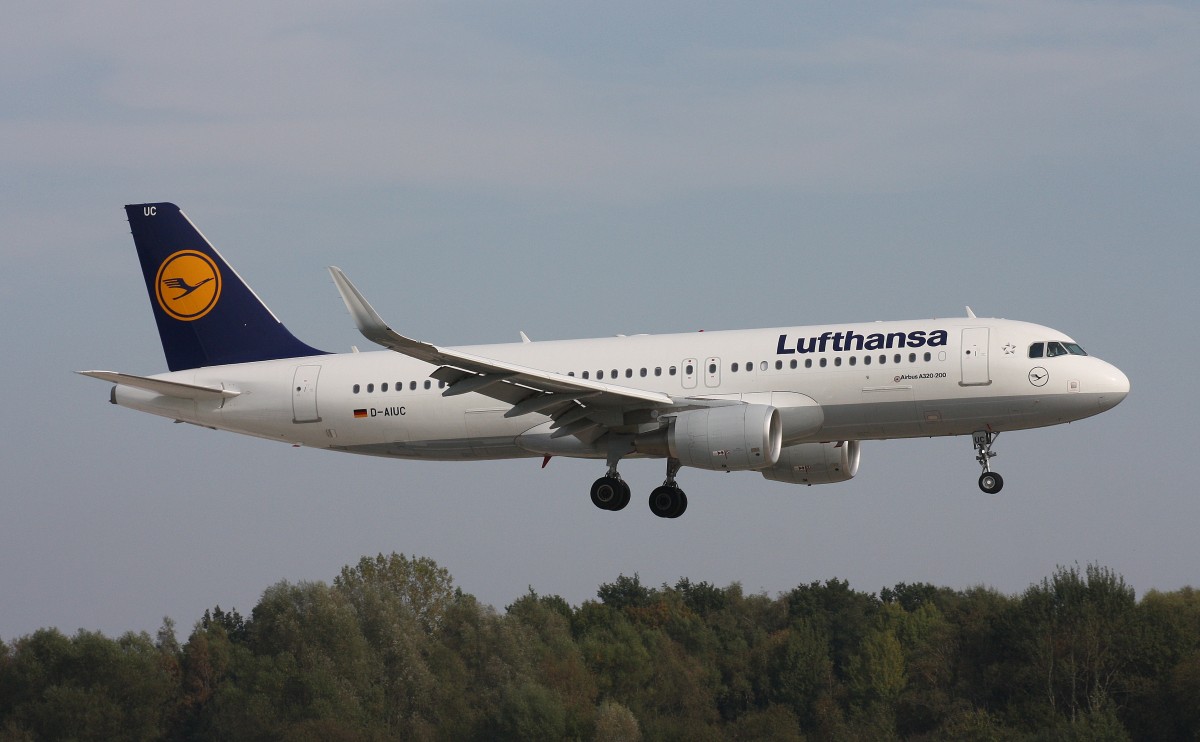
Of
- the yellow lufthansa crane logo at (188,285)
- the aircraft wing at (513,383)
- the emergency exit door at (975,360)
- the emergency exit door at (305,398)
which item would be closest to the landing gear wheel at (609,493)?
the aircraft wing at (513,383)

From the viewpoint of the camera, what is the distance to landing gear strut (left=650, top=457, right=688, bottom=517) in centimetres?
4644

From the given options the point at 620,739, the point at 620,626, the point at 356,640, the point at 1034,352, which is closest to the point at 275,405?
the point at 1034,352

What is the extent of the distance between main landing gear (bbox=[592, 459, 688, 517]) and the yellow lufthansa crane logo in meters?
13.8

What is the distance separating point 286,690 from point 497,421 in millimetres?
54142

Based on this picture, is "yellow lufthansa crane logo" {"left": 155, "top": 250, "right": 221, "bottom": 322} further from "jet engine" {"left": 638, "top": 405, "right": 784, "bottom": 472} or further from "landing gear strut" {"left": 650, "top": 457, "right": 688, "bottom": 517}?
"jet engine" {"left": 638, "top": 405, "right": 784, "bottom": 472}

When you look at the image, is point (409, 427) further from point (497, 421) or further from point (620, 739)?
point (620, 739)

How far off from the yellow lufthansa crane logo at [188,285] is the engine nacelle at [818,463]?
17.4 m

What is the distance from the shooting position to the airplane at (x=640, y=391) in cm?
4222

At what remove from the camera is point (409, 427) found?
155 ft

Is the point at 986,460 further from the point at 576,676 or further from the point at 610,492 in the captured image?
the point at 576,676

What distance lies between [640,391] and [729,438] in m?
3.06

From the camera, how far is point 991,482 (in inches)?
1715

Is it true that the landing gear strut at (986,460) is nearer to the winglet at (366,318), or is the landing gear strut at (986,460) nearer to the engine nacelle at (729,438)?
the engine nacelle at (729,438)

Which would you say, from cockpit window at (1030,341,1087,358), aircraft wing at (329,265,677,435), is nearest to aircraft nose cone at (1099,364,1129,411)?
cockpit window at (1030,341,1087,358)
